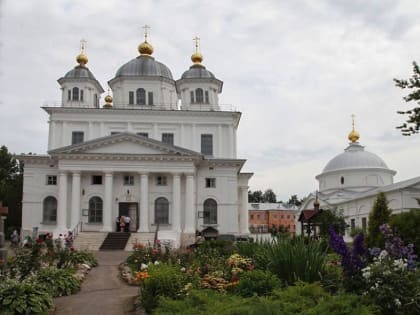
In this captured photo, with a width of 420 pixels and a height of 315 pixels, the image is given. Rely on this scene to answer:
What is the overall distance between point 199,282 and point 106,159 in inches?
1141

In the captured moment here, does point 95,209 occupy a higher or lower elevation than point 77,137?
lower

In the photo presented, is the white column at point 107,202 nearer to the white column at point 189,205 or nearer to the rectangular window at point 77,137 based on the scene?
the white column at point 189,205

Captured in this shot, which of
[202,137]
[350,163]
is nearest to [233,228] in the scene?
[202,137]

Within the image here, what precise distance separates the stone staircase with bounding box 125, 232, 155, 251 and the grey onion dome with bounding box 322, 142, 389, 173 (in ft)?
120

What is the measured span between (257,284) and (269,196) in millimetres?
137265

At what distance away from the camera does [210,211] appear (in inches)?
1678

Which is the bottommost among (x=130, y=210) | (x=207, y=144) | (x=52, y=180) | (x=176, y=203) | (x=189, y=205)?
(x=130, y=210)

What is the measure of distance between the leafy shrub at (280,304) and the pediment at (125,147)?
3092 centimetres

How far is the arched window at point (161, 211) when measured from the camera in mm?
40875

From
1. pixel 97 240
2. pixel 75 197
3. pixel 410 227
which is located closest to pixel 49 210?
pixel 75 197

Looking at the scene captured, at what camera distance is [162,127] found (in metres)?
45.5

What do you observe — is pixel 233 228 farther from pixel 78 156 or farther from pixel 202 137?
pixel 78 156

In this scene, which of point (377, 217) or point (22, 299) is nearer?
point (22, 299)

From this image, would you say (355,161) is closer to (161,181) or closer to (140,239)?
(161,181)
